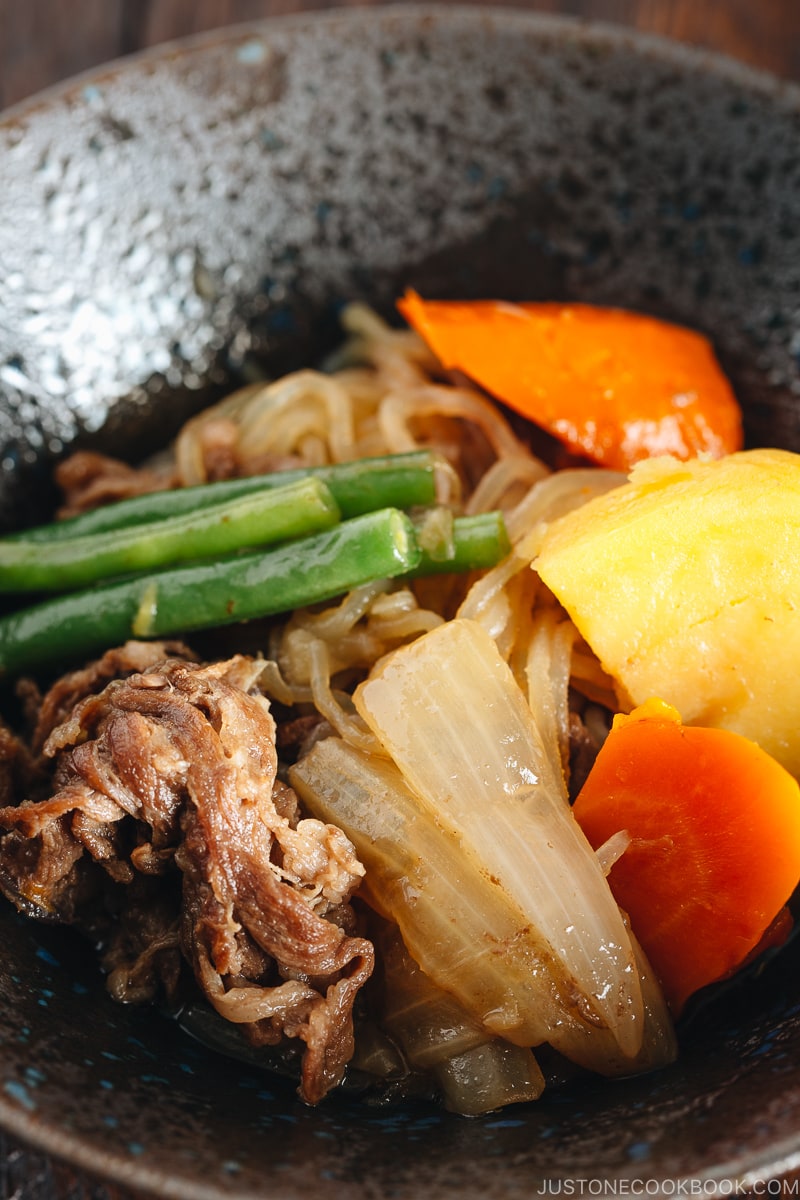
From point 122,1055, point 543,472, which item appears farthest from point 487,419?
point 122,1055

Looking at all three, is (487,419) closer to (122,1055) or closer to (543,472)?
(543,472)

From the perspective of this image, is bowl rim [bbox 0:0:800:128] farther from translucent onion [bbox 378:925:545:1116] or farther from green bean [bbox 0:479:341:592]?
translucent onion [bbox 378:925:545:1116]

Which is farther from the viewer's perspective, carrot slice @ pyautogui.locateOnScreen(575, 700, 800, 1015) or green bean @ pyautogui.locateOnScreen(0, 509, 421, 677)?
green bean @ pyautogui.locateOnScreen(0, 509, 421, 677)

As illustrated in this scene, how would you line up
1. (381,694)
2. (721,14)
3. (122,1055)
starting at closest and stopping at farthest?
(122,1055)
(381,694)
(721,14)

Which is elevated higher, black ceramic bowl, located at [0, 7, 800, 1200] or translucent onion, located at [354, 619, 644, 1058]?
black ceramic bowl, located at [0, 7, 800, 1200]

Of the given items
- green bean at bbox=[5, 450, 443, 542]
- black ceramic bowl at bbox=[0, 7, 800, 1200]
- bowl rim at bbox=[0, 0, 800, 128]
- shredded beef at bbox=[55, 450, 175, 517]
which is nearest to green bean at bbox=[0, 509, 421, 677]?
green bean at bbox=[5, 450, 443, 542]

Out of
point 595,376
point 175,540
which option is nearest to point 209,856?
point 175,540

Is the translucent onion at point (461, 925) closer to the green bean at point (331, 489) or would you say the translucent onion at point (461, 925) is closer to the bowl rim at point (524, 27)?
the green bean at point (331, 489)
